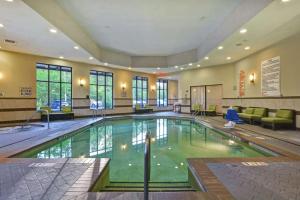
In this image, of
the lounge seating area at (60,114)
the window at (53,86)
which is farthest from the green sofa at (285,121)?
the window at (53,86)

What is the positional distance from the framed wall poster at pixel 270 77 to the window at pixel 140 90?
376 inches

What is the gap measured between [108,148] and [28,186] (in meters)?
3.13

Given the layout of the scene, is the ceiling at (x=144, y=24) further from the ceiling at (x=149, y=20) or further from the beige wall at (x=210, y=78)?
the beige wall at (x=210, y=78)

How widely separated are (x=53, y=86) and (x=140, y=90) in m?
7.24

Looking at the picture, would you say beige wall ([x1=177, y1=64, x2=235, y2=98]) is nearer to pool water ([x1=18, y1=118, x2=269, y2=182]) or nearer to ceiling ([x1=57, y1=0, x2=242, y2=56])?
ceiling ([x1=57, y1=0, x2=242, y2=56])

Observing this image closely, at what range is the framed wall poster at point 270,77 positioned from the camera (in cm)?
814

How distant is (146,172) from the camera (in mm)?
1576

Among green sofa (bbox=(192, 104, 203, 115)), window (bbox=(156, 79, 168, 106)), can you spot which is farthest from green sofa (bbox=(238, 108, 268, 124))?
window (bbox=(156, 79, 168, 106))

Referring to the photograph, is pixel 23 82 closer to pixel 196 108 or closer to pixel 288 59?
pixel 196 108

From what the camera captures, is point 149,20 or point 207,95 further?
point 207,95

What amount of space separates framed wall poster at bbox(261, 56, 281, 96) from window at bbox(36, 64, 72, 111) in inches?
399

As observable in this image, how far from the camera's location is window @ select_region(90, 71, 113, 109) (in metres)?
13.3

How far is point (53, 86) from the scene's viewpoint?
11289 millimetres

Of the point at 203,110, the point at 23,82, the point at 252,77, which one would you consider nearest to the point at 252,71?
the point at 252,77
